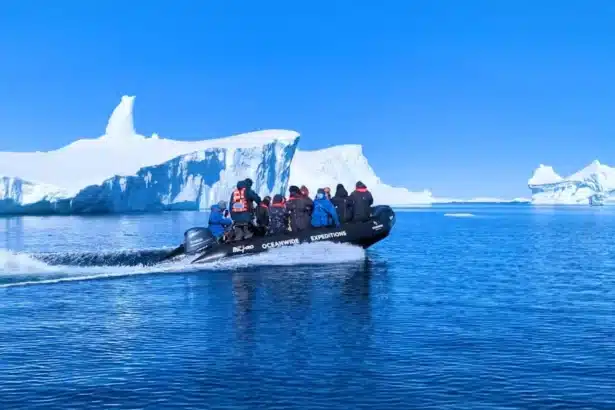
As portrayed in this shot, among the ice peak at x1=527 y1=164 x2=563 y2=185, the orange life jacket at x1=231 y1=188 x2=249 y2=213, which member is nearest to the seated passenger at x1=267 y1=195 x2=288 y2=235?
the orange life jacket at x1=231 y1=188 x2=249 y2=213

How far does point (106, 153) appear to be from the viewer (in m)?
90.9

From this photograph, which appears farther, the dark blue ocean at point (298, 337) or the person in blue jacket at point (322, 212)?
the person in blue jacket at point (322, 212)

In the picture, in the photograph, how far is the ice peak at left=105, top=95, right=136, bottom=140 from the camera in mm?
103250

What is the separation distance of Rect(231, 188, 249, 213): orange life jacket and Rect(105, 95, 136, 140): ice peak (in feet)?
290

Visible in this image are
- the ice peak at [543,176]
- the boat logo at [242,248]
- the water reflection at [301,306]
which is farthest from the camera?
the ice peak at [543,176]

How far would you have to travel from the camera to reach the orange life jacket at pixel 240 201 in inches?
733

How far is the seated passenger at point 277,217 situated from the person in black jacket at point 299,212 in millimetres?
196

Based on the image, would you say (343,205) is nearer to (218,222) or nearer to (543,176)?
(218,222)

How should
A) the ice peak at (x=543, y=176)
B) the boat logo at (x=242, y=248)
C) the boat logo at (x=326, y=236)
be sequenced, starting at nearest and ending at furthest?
the boat logo at (x=242, y=248), the boat logo at (x=326, y=236), the ice peak at (x=543, y=176)

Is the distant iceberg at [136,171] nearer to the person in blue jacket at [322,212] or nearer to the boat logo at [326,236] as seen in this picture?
the person in blue jacket at [322,212]

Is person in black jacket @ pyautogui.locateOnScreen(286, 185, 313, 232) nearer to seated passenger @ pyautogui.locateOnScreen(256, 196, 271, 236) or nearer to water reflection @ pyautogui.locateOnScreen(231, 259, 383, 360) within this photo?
seated passenger @ pyautogui.locateOnScreen(256, 196, 271, 236)

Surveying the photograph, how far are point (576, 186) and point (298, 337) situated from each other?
551 ft

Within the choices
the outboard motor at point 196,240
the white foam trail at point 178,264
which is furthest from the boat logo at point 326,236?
the outboard motor at point 196,240

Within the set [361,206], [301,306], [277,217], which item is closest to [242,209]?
[277,217]
